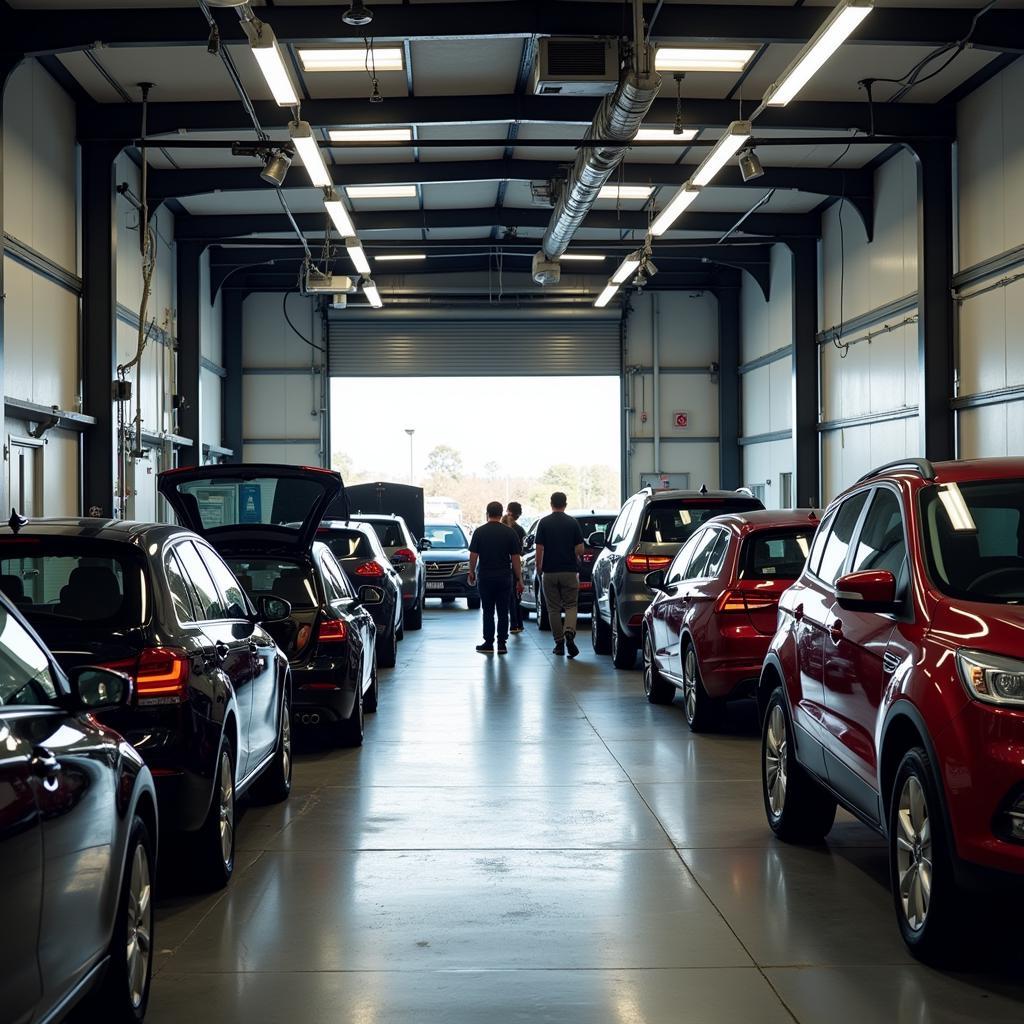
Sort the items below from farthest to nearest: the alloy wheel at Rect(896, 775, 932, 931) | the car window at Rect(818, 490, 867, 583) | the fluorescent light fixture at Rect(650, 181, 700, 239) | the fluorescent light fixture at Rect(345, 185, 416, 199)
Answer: the fluorescent light fixture at Rect(345, 185, 416, 199)
the fluorescent light fixture at Rect(650, 181, 700, 239)
the car window at Rect(818, 490, 867, 583)
the alloy wheel at Rect(896, 775, 932, 931)

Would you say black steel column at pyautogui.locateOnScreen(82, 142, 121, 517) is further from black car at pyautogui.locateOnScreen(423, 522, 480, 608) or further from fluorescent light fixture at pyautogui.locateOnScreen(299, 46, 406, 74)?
black car at pyautogui.locateOnScreen(423, 522, 480, 608)

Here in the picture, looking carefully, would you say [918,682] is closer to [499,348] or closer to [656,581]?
[656,581]

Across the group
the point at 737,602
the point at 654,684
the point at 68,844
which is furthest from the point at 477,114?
the point at 68,844

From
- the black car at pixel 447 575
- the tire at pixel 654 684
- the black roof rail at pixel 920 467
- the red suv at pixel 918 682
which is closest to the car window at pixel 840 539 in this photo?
the red suv at pixel 918 682

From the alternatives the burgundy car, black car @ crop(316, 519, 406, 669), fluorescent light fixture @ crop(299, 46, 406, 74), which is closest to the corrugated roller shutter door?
fluorescent light fixture @ crop(299, 46, 406, 74)

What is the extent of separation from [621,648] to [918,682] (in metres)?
10.2

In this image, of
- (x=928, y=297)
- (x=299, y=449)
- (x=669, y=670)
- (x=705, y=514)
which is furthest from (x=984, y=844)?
(x=299, y=449)

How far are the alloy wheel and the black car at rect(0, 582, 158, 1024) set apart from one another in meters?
2.36

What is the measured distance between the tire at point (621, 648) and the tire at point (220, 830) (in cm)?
871

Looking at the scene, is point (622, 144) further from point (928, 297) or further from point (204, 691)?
point (204, 691)

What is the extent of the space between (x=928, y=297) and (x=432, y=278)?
14.3 m

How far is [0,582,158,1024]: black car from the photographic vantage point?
284 centimetres

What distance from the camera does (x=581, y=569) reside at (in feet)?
61.7

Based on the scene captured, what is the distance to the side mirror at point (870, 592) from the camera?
4832 millimetres
